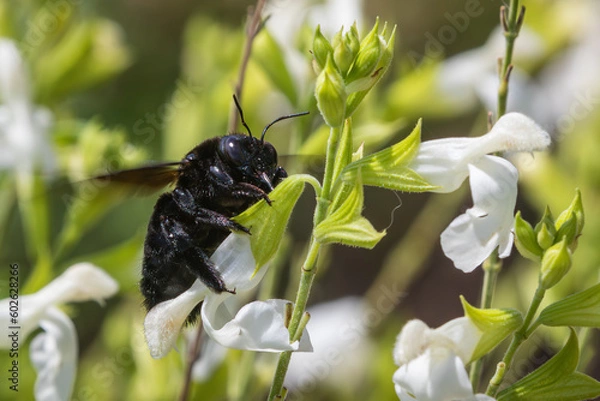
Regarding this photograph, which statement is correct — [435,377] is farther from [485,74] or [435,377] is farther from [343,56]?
[485,74]

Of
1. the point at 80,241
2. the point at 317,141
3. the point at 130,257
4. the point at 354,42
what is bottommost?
the point at 80,241

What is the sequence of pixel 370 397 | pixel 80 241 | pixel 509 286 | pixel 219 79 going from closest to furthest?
1. pixel 370 397
2. pixel 219 79
3. pixel 509 286
4. pixel 80 241

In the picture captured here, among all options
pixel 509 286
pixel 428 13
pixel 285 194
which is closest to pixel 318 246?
pixel 285 194

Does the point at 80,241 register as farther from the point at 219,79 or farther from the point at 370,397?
the point at 370,397

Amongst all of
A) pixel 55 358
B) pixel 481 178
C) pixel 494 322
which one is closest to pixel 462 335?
pixel 494 322

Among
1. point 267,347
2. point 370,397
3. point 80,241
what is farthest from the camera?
point 80,241

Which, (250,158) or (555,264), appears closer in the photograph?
(555,264)

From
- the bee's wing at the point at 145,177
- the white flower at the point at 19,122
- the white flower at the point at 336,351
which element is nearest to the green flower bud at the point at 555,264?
the bee's wing at the point at 145,177
